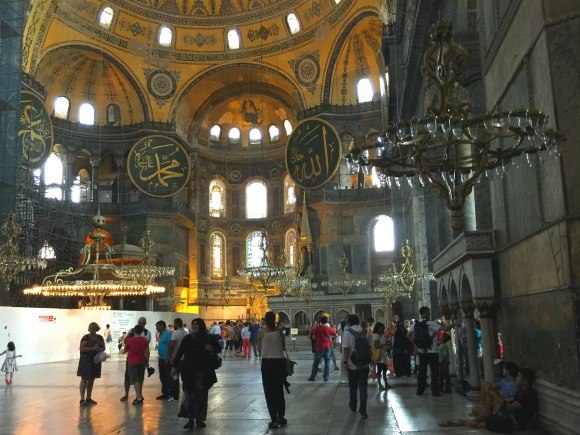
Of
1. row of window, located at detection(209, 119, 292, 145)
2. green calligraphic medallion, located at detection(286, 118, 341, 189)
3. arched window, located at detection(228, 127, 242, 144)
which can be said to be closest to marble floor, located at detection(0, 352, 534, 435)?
green calligraphic medallion, located at detection(286, 118, 341, 189)

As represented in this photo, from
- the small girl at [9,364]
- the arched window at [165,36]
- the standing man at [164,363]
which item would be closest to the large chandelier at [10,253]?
the small girl at [9,364]

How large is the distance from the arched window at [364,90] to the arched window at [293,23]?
4125 mm

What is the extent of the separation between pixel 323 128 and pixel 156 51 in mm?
15221

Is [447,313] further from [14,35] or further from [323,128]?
[14,35]

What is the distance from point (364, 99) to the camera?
29.3 m

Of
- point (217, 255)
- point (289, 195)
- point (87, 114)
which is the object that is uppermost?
point (87, 114)

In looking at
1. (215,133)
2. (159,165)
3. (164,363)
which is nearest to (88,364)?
(164,363)

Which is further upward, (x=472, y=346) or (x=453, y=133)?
(x=453, y=133)

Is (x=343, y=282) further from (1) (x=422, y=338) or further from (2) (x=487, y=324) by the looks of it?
(2) (x=487, y=324)

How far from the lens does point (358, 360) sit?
6980mm

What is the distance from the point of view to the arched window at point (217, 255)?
Result: 33.7 metres

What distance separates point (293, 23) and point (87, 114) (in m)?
11.2

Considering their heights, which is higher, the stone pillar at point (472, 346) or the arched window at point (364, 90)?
the arched window at point (364, 90)

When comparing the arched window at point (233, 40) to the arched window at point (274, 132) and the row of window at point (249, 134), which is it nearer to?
the row of window at point (249, 134)
